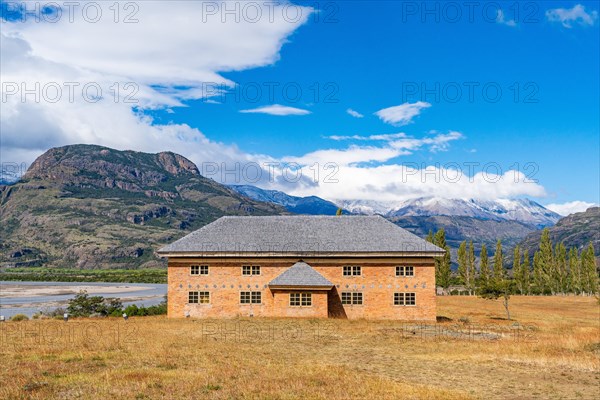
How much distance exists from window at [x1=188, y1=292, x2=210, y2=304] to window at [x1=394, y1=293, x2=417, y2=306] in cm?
1547

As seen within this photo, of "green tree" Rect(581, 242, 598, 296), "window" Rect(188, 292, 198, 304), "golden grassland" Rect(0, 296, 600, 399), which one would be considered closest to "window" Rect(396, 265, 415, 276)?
"golden grassland" Rect(0, 296, 600, 399)

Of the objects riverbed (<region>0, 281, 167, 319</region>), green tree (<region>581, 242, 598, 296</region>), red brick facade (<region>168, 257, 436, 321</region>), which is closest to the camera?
A: red brick facade (<region>168, 257, 436, 321</region>)

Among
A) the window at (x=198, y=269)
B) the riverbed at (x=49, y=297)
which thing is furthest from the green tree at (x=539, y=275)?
the window at (x=198, y=269)

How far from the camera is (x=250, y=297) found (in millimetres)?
44344

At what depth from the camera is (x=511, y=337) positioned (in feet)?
112

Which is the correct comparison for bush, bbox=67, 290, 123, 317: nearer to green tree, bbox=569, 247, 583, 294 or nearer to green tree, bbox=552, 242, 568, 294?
green tree, bbox=552, 242, 568, 294

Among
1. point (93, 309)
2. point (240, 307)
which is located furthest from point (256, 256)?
point (93, 309)

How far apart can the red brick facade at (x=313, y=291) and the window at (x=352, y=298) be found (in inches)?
6.4

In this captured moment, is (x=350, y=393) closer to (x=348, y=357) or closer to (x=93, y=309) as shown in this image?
(x=348, y=357)

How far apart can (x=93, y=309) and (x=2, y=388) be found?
4523 cm

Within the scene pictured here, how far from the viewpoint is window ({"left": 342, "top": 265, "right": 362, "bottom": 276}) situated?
43969mm

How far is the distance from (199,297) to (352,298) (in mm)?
12649

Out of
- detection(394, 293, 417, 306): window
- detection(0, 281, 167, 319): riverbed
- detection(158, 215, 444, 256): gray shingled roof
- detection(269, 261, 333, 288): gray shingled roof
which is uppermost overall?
detection(158, 215, 444, 256): gray shingled roof

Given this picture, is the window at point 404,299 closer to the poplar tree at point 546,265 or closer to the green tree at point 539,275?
the green tree at point 539,275
